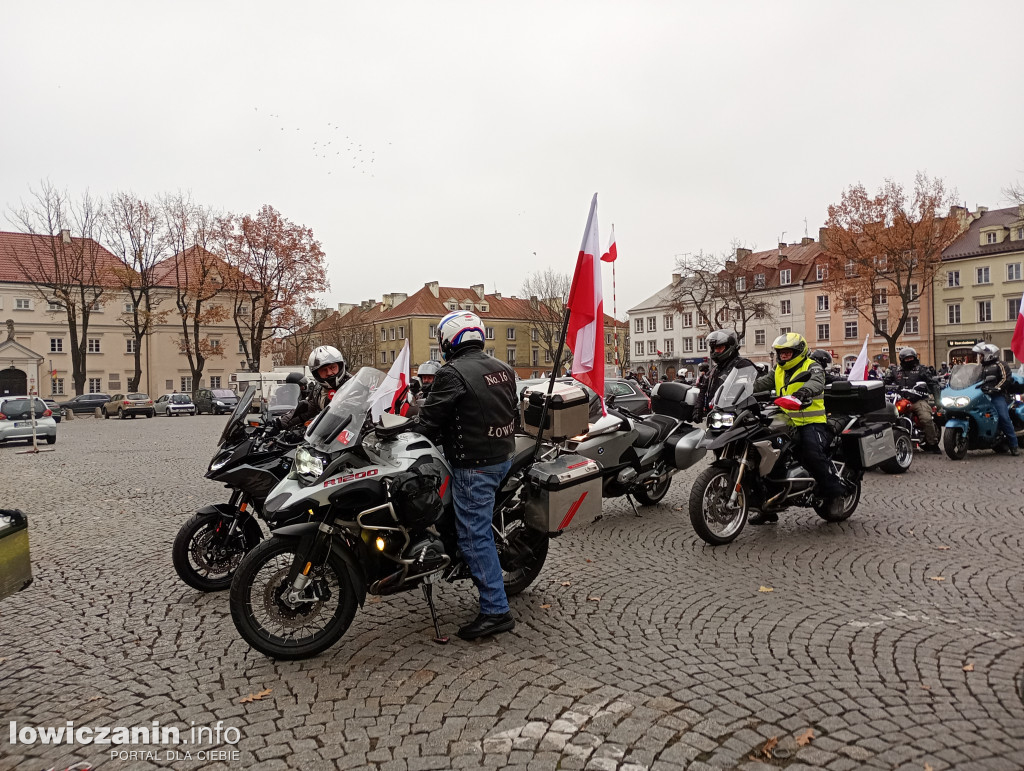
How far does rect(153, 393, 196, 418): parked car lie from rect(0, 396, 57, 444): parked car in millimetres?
22095

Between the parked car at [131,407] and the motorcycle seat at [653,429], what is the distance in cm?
4108

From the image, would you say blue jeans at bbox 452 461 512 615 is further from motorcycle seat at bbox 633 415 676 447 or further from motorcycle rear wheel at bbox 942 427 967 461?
motorcycle rear wheel at bbox 942 427 967 461

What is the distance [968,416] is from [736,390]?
23.1ft

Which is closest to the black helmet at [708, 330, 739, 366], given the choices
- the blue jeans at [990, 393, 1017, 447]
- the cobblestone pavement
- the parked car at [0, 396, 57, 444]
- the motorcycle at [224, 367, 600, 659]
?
the cobblestone pavement

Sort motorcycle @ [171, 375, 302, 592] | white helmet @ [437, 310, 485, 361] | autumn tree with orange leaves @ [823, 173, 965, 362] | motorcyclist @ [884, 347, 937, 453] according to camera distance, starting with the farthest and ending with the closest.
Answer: autumn tree with orange leaves @ [823, 173, 965, 362]
motorcyclist @ [884, 347, 937, 453]
motorcycle @ [171, 375, 302, 592]
white helmet @ [437, 310, 485, 361]

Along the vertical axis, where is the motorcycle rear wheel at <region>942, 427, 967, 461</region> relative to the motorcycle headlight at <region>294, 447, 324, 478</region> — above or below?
below

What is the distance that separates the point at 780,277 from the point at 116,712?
7303cm

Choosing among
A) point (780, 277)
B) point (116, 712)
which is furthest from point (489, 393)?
point (780, 277)

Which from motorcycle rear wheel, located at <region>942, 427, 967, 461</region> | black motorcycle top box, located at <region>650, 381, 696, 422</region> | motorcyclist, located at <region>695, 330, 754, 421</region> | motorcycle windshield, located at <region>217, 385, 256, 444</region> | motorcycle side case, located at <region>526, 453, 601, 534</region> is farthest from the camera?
motorcycle rear wheel, located at <region>942, 427, 967, 461</region>

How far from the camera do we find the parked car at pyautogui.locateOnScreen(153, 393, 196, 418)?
147 ft

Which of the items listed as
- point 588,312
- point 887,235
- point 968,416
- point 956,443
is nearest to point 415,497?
point 588,312

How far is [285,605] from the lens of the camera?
405 centimetres

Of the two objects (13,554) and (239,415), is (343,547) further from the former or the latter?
(239,415)

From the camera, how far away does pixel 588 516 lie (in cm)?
502
